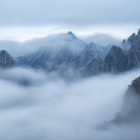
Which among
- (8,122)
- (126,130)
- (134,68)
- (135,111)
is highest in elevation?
(134,68)

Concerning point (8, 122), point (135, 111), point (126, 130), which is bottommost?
point (8, 122)

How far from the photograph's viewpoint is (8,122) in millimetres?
182000

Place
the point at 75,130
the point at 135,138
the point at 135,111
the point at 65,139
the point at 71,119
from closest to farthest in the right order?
the point at 135,138, the point at 135,111, the point at 65,139, the point at 75,130, the point at 71,119

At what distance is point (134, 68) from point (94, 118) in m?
83.1

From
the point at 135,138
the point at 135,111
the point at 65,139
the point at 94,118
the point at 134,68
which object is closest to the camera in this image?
the point at 135,138

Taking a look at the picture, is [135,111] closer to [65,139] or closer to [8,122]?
[65,139]

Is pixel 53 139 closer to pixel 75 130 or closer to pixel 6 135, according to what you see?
pixel 75 130

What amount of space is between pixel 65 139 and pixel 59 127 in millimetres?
22760

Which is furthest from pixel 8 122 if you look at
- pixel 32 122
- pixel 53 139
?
pixel 53 139

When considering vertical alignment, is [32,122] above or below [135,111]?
below

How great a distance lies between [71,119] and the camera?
6196 inches

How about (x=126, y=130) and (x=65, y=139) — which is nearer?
(x=126, y=130)

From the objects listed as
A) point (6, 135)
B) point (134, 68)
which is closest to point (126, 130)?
point (6, 135)

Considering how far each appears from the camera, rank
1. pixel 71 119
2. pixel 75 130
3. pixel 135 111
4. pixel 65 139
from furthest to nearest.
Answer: pixel 71 119, pixel 75 130, pixel 65 139, pixel 135 111
